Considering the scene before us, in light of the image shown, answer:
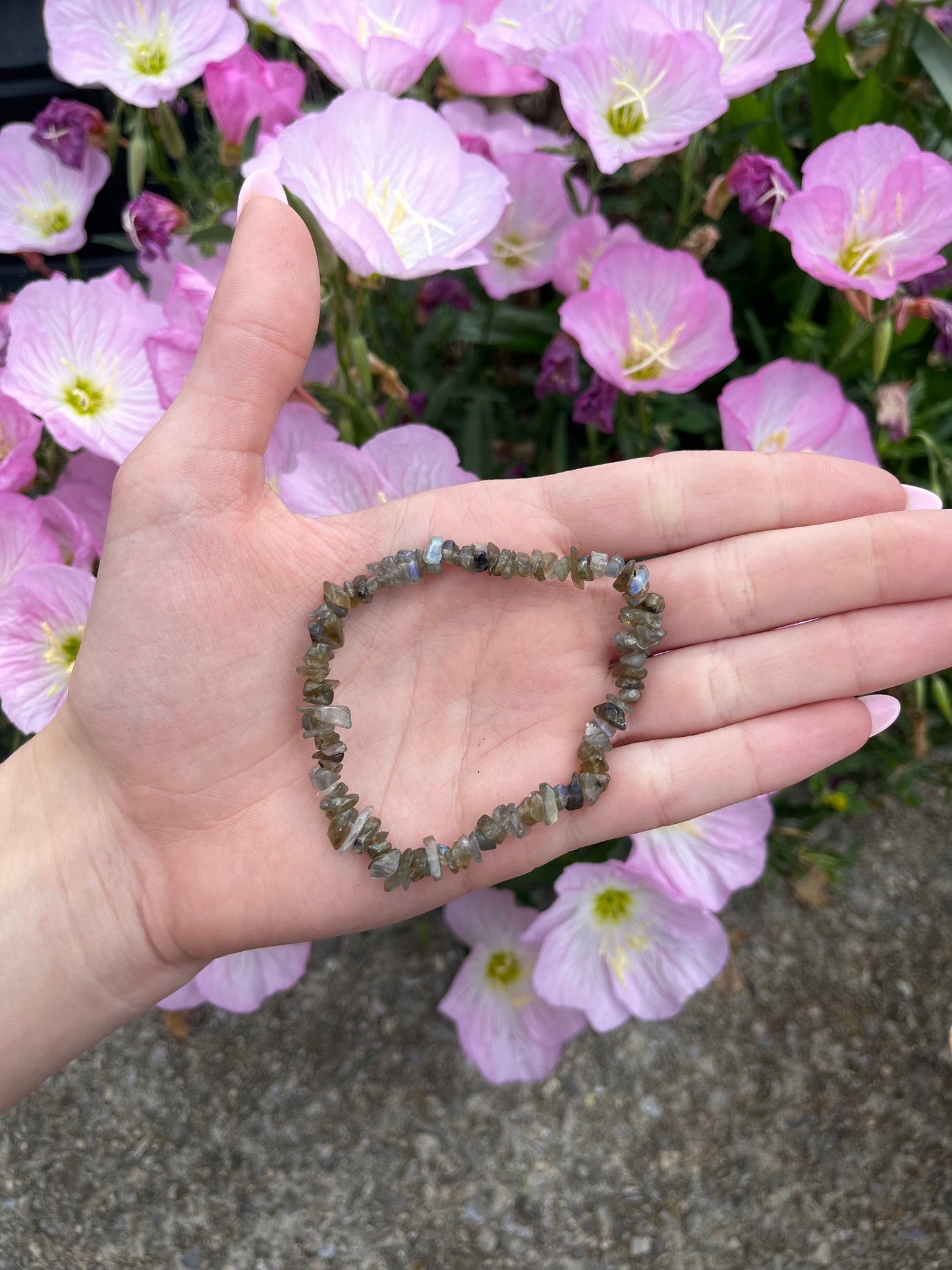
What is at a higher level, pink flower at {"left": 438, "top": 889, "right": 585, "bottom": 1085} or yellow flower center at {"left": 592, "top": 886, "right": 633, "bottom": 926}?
yellow flower center at {"left": 592, "top": 886, "right": 633, "bottom": 926}

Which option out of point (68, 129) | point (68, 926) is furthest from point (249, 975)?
point (68, 129)

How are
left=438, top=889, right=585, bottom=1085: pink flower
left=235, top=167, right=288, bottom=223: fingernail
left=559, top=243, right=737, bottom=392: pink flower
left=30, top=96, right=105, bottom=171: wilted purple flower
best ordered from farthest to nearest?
left=438, top=889, right=585, bottom=1085: pink flower < left=30, top=96, right=105, bottom=171: wilted purple flower < left=559, top=243, right=737, bottom=392: pink flower < left=235, top=167, right=288, bottom=223: fingernail

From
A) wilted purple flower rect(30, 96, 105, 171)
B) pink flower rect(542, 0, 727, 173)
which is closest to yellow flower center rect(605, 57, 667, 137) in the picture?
pink flower rect(542, 0, 727, 173)

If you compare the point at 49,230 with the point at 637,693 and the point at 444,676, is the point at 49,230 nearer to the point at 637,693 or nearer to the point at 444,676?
the point at 444,676

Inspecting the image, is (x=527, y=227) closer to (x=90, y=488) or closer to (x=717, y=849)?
(x=90, y=488)

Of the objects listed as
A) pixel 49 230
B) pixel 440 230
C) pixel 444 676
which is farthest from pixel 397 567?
pixel 49 230

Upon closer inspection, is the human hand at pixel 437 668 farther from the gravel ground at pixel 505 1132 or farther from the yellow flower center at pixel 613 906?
the gravel ground at pixel 505 1132

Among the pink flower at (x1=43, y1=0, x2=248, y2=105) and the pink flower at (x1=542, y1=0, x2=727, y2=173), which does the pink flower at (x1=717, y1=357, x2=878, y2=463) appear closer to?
the pink flower at (x1=542, y1=0, x2=727, y2=173)
